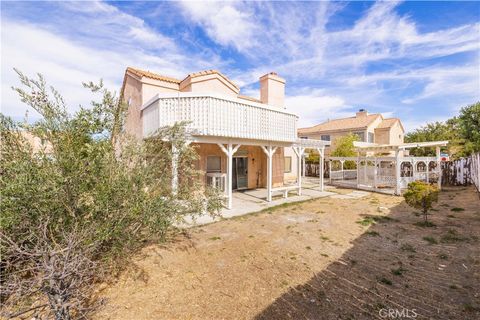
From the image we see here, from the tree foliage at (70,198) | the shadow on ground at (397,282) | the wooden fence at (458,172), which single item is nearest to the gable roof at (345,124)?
A: the wooden fence at (458,172)

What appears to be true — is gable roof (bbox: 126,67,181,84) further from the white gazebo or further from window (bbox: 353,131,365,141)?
window (bbox: 353,131,365,141)

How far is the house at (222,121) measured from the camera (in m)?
8.81

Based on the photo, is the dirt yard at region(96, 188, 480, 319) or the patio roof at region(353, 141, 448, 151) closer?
the dirt yard at region(96, 188, 480, 319)

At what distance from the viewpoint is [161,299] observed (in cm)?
382

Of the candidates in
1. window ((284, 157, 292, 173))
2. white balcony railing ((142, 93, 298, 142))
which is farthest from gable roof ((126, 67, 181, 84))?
window ((284, 157, 292, 173))

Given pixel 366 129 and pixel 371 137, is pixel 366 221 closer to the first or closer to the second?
pixel 366 129

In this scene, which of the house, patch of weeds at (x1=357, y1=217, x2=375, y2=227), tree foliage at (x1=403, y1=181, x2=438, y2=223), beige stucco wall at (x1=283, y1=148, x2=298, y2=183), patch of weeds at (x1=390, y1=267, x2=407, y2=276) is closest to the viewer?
patch of weeds at (x1=390, y1=267, x2=407, y2=276)

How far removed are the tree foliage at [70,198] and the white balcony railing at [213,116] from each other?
327 cm

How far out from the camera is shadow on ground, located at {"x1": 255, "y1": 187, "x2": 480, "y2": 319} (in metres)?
3.48

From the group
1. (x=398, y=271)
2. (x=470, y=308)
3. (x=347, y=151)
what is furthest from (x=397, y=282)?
(x=347, y=151)

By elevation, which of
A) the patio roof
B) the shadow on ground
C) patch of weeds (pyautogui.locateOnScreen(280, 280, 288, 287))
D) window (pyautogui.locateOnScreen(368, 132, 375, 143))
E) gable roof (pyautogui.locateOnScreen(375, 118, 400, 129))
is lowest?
patch of weeds (pyautogui.locateOnScreen(280, 280, 288, 287))

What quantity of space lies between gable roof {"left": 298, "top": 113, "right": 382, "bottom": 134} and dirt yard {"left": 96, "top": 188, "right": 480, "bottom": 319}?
72.0 ft

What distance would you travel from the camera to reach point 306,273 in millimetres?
4660
